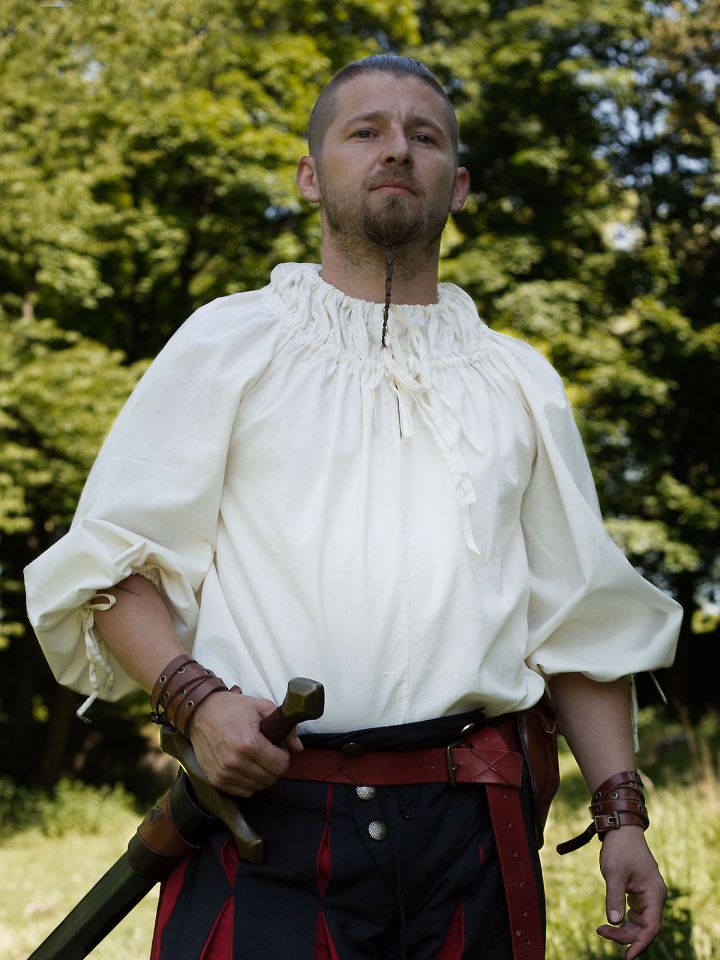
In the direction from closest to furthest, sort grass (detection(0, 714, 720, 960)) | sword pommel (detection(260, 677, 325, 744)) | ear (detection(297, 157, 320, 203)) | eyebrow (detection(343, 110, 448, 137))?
sword pommel (detection(260, 677, 325, 744)) → eyebrow (detection(343, 110, 448, 137)) → ear (detection(297, 157, 320, 203)) → grass (detection(0, 714, 720, 960))

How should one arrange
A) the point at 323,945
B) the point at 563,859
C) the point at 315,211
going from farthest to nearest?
the point at 315,211 < the point at 563,859 < the point at 323,945

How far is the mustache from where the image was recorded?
190 cm

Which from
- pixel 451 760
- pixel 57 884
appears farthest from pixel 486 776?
pixel 57 884

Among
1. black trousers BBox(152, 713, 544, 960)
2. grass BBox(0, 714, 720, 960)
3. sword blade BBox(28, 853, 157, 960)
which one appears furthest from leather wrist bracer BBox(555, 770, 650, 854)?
grass BBox(0, 714, 720, 960)

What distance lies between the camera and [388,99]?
1.98 m

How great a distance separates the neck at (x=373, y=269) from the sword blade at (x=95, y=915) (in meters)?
1.10

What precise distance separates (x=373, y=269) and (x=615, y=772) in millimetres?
1043

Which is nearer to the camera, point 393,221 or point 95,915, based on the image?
point 95,915

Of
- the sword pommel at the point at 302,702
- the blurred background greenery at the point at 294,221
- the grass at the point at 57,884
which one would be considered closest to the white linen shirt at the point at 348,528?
the sword pommel at the point at 302,702

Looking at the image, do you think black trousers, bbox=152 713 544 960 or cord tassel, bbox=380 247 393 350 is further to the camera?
cord tassel, bbox=380 247 393 350

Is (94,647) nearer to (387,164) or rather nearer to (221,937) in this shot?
(221,937)

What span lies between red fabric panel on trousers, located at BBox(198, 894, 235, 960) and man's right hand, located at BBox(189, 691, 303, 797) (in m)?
0.19

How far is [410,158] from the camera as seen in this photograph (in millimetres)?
1911

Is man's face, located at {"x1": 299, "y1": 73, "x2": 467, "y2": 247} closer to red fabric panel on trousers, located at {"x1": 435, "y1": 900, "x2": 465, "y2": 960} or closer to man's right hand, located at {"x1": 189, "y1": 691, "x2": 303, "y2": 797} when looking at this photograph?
man's right hand, located at {"x1": 189, "y1": 691, "x2": 303, "y2": 797}
